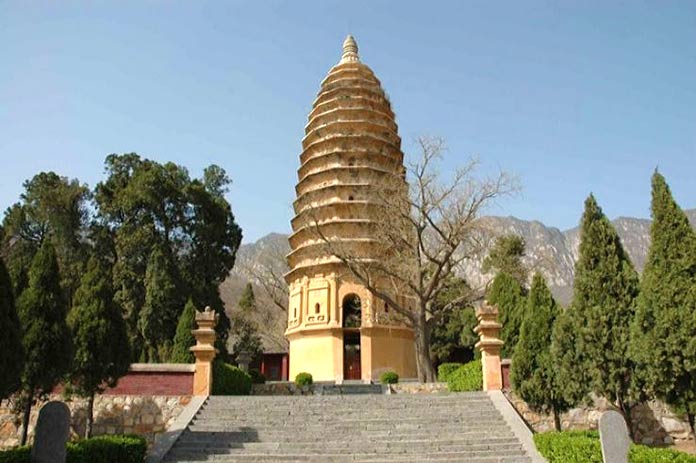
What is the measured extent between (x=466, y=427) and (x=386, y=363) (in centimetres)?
1118

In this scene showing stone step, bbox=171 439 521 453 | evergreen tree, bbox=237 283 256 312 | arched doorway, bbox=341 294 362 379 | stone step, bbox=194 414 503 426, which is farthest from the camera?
evergreen tree, bbox=237 283 256 312

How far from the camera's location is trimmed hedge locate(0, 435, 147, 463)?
27.8 ft

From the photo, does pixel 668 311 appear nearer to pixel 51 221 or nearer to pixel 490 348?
pixel 490 348

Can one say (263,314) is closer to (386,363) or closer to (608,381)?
(386,363)

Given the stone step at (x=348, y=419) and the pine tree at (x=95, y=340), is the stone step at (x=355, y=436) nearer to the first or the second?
the stone step at (x=348, y=419)

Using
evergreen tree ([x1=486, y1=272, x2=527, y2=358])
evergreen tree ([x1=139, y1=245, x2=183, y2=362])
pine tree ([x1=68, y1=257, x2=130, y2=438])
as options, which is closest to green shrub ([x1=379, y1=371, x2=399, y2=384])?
evergreen tree ([x1=486, y1=272, x2=527, y2=358])

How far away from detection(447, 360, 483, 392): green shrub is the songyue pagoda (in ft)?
17.4

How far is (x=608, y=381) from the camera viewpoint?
1134cm

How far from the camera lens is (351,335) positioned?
26.3m

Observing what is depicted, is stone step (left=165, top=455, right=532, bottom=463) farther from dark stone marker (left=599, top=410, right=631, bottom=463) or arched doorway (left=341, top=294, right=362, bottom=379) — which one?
arched doorway (left=341, top=294, right=362, bottom=379)

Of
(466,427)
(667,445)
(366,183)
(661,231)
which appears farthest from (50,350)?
(366,183)

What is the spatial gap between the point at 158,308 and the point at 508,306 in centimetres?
1465

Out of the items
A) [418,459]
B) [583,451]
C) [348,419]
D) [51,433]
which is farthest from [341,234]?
[51,433]

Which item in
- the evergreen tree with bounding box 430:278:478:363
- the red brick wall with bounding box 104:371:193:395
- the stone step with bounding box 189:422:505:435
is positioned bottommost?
the stone step with bounding box 189:422:505:435
